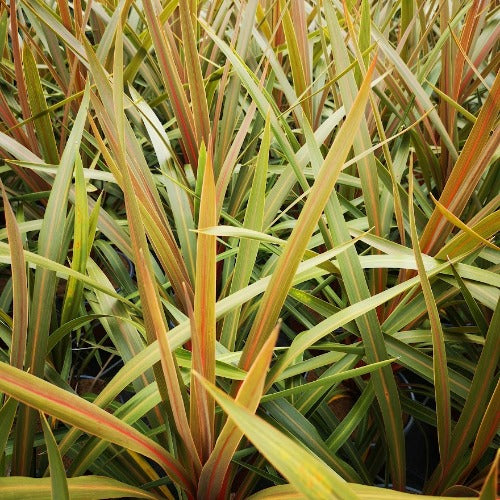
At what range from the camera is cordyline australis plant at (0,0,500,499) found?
1.11 ft

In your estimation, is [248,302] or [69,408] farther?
[248,302]

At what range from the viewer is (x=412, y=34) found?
90 centimetres

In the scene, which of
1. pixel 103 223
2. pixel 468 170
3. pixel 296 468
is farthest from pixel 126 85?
pixel 296 468

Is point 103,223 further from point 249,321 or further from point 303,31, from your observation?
point 303,31

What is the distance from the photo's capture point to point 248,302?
21.7 inches

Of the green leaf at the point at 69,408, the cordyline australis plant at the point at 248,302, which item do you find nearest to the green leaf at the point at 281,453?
the cordyline australis plant at the point at 248,302

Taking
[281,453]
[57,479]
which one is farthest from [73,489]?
[281,453]

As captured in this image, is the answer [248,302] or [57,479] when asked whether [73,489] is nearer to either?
[57,479]

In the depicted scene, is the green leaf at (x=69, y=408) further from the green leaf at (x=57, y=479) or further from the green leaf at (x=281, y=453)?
the green leaf at (x=281, y=453)

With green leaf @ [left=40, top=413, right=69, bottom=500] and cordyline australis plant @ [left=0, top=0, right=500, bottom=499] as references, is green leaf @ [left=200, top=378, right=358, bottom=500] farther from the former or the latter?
green leaf @ [left=40, top=413, right=69, bottom=500]

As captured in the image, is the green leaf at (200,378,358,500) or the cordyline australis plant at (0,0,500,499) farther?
the cordyline australis plant at (0,0,500,499)

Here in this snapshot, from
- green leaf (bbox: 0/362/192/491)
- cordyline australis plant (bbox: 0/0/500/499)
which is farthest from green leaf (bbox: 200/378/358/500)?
green leaf (bbox: 0/362/192/491)

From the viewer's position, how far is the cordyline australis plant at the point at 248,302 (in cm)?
34

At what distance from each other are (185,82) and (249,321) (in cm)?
40
